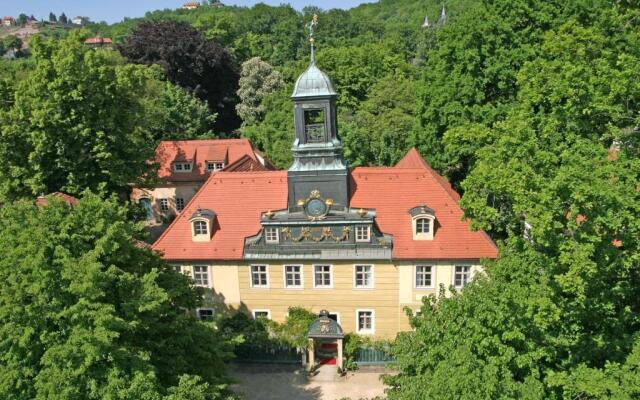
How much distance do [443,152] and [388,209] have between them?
912 centimetres

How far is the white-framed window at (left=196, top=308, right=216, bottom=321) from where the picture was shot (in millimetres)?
25594

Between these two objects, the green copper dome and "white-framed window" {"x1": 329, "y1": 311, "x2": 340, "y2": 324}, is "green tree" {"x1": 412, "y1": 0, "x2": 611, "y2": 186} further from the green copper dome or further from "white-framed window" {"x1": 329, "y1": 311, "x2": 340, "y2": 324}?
"white-framed window" {"x1": 329, "y1": 311, "x2": 340, "y2": 324}

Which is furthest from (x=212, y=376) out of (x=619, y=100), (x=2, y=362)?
(x=619, y=100)

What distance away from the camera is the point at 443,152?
106 ft

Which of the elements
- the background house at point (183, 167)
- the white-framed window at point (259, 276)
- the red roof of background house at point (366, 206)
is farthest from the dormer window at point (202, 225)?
the background house at point (183, 167)

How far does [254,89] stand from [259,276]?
3893 cm

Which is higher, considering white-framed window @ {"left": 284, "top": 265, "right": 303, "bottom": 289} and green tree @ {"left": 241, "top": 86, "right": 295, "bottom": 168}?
green tree @ {"left": 241, "top": 86, "right": 295, "bottom": 168}

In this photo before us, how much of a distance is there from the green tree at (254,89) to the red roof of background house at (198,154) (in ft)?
53.1

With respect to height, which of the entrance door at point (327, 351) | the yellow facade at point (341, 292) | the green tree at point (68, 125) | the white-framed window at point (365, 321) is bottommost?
the entrance door at point (327, 351)

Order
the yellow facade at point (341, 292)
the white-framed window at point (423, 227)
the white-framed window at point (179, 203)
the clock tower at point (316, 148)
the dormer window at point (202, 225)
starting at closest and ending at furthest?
the clock tower at point (316, 148) → the white-framed window at point (423, 227) → the yellow facade at point (341, 292) → the dormer window at point (202, 225) → the white-framed window at point (179, 203)

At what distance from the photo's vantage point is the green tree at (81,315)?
12586 mm

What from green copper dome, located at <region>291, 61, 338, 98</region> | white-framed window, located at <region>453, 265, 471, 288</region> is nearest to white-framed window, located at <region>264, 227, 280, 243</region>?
green copper dome, located at <region>291, 61, 338, 98</region>

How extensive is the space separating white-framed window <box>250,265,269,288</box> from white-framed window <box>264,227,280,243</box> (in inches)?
52.7

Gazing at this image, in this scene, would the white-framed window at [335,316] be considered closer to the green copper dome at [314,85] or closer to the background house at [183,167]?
the green copper dome at [314,85]
